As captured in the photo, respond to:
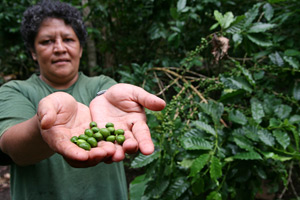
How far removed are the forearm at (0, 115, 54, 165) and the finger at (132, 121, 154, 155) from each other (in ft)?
1.42

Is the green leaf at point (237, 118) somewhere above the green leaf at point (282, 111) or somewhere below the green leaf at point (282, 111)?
above

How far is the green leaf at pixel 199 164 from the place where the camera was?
118cm

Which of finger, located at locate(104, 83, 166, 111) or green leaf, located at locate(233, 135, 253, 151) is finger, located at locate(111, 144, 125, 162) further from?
green leaf, located at locate(233, 135, 253, 151)

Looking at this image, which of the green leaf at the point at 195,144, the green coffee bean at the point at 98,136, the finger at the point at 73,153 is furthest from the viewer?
the green leaf at the point at 195,144

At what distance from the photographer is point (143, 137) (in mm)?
963

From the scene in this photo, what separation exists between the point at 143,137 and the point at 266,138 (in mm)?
783

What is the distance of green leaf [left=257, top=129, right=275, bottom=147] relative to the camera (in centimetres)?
129

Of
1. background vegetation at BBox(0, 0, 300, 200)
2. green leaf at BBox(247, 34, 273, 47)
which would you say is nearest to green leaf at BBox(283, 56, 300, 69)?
background vegetation at BBox(0, 0, 300, 200)

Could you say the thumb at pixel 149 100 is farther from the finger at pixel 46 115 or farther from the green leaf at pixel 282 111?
the green leaf at pixel 282 111

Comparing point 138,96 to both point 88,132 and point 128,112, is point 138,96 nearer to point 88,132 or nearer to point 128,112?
point 128,112

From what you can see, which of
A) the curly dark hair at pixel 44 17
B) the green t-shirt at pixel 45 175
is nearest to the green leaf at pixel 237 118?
the green t-shirt at pixel 45 175

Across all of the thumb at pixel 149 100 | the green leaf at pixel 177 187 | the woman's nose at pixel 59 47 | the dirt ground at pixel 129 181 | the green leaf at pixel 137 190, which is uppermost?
the woman's nose at pixel 59 47

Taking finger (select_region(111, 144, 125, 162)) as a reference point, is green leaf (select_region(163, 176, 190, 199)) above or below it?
below

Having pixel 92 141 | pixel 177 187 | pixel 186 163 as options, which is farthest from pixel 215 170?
pixel 92 141
